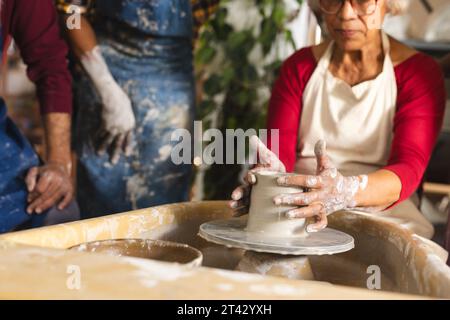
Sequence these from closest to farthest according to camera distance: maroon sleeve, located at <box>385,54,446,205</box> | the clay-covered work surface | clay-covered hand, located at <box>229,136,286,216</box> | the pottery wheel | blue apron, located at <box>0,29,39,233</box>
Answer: the clay-covered work surface → the pottery wheel → clay-covered hand, located at <box>229,136,286,216</box> → maroon sleeve, located at <box>385,54,446,205</box> → blue apron, located at <box>0,29,39,233</box>

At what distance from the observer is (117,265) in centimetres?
93

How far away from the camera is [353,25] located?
1.88 m

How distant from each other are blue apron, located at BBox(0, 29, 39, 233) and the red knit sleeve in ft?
2.96

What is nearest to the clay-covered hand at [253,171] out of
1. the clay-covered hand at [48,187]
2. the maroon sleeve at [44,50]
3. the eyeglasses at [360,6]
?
the eyeglasses at [360,6]

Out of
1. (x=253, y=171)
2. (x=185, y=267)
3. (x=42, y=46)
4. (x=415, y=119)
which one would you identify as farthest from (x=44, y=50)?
(x=185, y=267)

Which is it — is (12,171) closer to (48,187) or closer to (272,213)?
(48,187)

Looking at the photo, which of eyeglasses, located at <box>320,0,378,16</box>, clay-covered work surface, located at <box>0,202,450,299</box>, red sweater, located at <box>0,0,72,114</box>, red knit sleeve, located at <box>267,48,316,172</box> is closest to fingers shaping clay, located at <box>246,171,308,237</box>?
clay-covered work surface, located at <box>0,202,450,299</box>

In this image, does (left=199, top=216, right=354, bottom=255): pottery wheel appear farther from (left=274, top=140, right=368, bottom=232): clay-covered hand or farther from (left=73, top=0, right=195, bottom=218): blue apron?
(left=73, top=0, right=195, bottom=218): blue apron

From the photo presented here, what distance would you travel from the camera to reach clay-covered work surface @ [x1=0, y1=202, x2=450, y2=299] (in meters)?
0.86

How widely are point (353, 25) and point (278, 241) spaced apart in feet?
2.76

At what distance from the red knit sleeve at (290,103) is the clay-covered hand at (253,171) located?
0.44m

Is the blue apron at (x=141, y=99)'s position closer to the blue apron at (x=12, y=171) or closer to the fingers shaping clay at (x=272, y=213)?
the blue apron at (x=12, y=171)

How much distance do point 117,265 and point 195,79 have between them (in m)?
2.07

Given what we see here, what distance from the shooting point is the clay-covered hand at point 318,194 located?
1327mm
